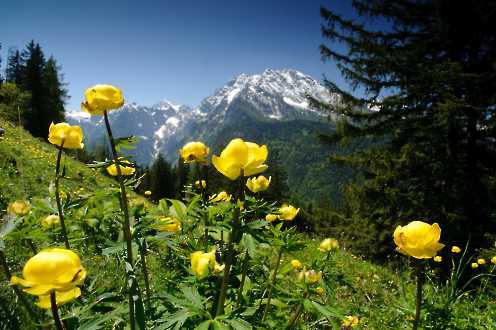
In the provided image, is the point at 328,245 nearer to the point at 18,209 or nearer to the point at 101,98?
the point at 101,98

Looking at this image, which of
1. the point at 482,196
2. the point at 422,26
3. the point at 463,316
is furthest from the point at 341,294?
the point at 422,26

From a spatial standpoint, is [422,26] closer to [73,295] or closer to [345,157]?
[345,157]

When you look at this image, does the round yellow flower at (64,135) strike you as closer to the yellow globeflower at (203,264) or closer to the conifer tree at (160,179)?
the yellow globeflower at (203,264)

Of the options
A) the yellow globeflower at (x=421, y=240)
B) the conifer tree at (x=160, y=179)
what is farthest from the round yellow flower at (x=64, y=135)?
the conifer tree at (x=160, y=179)

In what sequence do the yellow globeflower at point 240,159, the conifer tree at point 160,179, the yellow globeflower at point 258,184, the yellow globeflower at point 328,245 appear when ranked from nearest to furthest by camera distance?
the yellow globeflower at point 240,159, the yellow globeflower at point 258,184, the yellow globeflower at point 328,245, the conifer tree at point 160,179

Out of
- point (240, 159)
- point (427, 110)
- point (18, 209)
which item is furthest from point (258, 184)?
point (427, 110)

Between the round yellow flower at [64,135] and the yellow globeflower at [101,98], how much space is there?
332 millimetres

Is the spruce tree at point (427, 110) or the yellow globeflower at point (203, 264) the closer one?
the yellow globeflower at point (203, 264)

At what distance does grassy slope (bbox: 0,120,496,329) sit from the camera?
210 centimetres

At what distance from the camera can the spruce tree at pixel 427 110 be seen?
6988 millimetres

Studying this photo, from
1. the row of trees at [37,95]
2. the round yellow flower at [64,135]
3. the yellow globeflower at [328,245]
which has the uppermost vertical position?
the row of trees at [37,95]

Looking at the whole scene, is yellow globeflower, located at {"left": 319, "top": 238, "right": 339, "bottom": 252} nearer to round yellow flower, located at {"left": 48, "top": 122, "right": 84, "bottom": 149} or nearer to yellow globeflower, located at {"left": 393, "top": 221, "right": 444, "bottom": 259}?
yellow globeflower, located at {"left": 393, "top": 221, "right": 444, "bottom": 259}

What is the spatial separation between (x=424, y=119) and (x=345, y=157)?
7.05 ft

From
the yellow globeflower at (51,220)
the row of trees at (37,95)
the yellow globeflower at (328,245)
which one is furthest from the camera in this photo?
the row of trees at (37,95)
